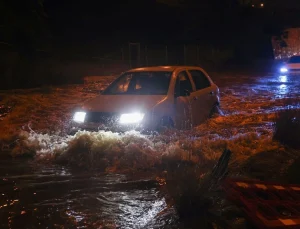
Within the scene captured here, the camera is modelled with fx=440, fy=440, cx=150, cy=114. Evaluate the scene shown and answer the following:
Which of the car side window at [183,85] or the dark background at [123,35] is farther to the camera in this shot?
the dark background at [123,35]

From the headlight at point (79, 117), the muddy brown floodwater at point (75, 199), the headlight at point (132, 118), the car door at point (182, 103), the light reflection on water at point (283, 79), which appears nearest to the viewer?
the muddy brown floodwater at point (75, 199)

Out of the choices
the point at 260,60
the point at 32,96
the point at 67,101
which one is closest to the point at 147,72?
the point at 67,101

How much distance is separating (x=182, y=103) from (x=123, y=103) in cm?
126

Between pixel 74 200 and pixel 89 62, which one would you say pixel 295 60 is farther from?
pixel 74 200

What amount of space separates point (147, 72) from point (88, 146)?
248 centimetres

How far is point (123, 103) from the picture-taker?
26.2 feet

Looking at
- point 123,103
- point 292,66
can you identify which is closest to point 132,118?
point 123,103

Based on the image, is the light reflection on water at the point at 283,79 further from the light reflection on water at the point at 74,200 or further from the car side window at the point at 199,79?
the light reflection on water at the point at 74,200

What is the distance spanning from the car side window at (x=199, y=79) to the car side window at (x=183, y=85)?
43 cm

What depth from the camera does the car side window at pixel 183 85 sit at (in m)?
8.75

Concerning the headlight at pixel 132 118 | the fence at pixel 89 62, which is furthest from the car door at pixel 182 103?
the fence at pixel 89 62

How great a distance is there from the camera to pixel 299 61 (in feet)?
72.3

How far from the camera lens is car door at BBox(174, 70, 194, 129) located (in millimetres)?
8477

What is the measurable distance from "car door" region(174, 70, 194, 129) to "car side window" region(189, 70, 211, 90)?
0.67 m
